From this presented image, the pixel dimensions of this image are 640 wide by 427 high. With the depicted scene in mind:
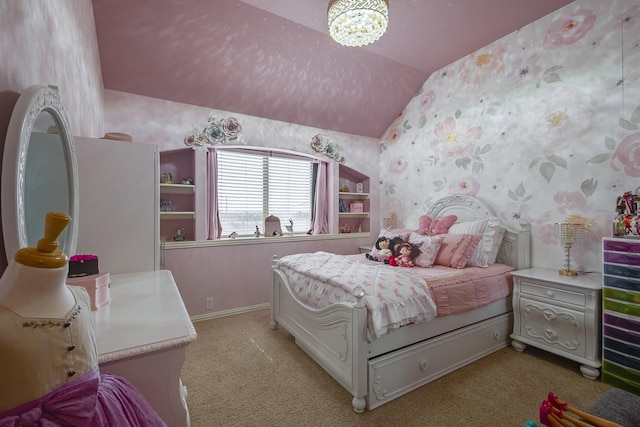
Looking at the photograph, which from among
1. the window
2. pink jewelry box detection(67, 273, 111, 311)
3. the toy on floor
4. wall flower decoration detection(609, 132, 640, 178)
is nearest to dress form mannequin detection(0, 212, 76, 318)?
pink jewelry box detection(67, 273, 111, 311)

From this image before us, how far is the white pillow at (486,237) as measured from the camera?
2619 mm

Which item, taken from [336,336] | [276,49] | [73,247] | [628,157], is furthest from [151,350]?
[628,157]

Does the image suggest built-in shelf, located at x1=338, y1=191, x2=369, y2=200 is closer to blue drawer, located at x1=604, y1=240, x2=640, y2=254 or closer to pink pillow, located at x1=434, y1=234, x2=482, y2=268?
pink pillow, located at x1=434, y1=234, x2=482, y2=268

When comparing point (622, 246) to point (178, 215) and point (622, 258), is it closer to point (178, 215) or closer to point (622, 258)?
point (622, 258)

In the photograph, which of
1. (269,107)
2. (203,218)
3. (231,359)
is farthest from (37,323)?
Result: (269,107)

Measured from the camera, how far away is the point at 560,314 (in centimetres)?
215

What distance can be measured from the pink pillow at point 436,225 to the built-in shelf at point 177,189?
2.69 m

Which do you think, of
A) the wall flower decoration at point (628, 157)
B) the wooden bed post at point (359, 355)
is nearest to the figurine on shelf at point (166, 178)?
the wooden bed post at point (359, 355)

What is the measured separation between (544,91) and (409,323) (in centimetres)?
258

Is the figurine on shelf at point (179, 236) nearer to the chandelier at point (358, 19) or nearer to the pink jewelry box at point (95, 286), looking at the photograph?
the pink jewelry box at point (95, 286)

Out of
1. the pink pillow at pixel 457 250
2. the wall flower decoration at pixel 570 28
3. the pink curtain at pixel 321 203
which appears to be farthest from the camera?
the pink curtain at pixel 321 203

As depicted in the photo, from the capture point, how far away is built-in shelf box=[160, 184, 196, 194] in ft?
10.0

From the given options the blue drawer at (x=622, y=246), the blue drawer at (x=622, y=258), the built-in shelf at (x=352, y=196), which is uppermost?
the built-in shelf at (x=352, y=196)

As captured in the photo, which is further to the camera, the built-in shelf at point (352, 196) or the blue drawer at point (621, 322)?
the built-in shelf at point (352, 196)
